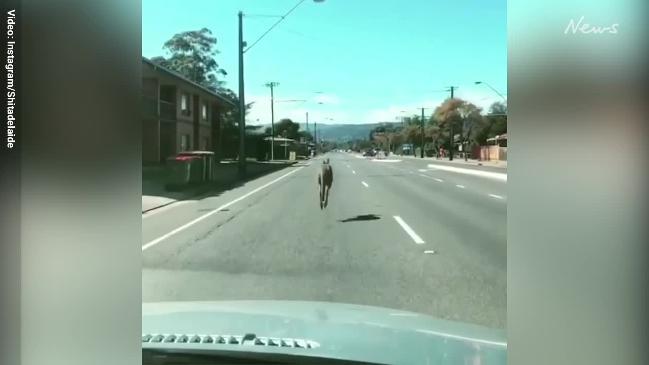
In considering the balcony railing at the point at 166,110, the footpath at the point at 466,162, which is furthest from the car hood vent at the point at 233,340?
the balcony railing at the point at 166,110

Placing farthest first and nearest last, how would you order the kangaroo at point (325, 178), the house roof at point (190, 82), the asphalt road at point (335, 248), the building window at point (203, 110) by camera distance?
the building window at point (203, 110) → the kangaroo at point (325, 178) → the asphalt road at point (335, 248) → the house roof at point (190, 82)

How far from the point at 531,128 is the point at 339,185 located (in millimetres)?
2734

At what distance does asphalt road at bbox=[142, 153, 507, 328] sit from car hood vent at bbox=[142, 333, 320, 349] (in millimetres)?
Answer: 590

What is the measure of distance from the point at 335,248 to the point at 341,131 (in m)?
1.60

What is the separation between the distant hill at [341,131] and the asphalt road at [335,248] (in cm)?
53

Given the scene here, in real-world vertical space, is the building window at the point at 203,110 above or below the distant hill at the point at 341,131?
above

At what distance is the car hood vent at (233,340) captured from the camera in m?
2.69

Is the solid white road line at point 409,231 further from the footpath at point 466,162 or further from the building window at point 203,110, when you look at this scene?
the building window at point 203,110

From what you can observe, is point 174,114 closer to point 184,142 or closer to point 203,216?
point 184,142

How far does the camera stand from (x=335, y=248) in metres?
5.77

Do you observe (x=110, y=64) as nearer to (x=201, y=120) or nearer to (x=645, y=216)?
(x=645, y=216)

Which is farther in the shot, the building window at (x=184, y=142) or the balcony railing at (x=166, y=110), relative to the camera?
the building window at (x=184, y=142)

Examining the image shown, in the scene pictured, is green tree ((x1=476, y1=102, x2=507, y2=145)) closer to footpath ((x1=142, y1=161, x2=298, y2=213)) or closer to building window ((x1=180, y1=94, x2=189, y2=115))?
footpath ((x1=142, y1=161, x2=298, y2=213))

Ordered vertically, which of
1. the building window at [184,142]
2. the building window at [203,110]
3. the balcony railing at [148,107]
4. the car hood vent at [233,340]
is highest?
the building window at [203,110]
